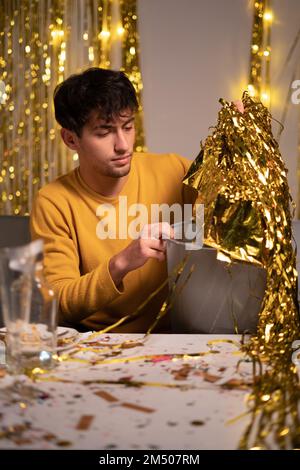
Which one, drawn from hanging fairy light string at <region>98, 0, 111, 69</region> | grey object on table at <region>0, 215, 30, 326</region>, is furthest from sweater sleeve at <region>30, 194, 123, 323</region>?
hanging fairy light string at <region>98, 0, 111, 69</region>

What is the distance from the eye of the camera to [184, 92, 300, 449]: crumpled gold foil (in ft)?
4.19

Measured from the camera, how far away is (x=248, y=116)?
1.50 meters

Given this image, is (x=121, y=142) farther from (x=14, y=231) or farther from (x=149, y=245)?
(x=14, y=231)

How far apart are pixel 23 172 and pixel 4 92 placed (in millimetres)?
324

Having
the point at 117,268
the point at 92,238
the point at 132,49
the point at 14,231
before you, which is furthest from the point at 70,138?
the point at 132,49

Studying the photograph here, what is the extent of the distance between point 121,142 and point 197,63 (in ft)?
3.09

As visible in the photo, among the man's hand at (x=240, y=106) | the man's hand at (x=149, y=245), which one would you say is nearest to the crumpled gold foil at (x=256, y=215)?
the man's hand at (x=240, y=106)

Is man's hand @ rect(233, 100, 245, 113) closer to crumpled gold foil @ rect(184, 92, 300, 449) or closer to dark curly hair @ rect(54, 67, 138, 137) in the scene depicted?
crumpled gold foil @ rect(184, 92, 300, 449)

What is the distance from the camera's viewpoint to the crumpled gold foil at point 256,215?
1277mm

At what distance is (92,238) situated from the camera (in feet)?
6.37

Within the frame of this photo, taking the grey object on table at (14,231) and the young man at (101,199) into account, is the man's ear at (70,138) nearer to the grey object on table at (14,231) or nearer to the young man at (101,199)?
the young man at (101,199)

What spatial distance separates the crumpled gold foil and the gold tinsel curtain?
1.23 metres

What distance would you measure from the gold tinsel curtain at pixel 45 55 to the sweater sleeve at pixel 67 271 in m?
0.74
